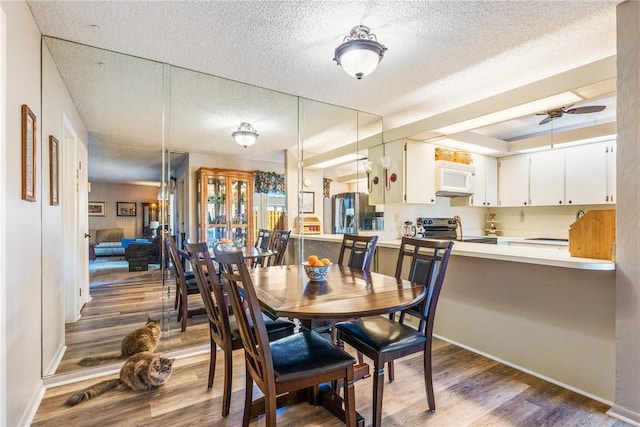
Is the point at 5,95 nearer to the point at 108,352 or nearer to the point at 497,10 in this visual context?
the point at 108,352

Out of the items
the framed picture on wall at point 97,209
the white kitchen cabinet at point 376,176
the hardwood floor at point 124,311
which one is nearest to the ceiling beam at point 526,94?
the white kitchen cabinet at point 376,176

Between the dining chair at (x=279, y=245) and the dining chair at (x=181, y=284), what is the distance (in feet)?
3.04

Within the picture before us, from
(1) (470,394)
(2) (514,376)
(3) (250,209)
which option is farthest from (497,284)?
(3) (250,209)

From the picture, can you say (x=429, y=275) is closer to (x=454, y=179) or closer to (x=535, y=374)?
(x=535, y=374)

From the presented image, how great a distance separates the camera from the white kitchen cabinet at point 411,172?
3871 mm

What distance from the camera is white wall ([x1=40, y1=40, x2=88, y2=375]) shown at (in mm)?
2240

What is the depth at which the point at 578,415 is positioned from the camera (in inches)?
73.9

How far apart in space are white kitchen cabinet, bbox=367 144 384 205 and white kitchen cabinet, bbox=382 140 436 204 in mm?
139

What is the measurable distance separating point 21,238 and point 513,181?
5523 mm

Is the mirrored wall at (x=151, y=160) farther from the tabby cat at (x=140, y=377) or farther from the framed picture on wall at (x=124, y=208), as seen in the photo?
the tabby cat at (x=140, y=377)

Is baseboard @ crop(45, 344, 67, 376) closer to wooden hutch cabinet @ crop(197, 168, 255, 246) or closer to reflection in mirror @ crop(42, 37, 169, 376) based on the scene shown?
reflection in mirror @ crop(42, 37, 169, 376)

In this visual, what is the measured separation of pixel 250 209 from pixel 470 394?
8.92 ft

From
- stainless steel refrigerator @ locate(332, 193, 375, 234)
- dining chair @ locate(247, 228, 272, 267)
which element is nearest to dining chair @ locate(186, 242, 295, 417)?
dining chair @ locate(247, 228, 272, 267)

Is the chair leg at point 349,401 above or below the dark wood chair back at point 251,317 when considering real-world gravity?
below
